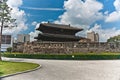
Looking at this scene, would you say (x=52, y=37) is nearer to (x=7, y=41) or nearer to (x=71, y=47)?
(x=71, y=47)

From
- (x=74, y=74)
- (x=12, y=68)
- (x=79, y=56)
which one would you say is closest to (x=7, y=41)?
(x=12, y=68)

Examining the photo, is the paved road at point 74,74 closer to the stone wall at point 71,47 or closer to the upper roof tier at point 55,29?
the stone wall at point 71,47

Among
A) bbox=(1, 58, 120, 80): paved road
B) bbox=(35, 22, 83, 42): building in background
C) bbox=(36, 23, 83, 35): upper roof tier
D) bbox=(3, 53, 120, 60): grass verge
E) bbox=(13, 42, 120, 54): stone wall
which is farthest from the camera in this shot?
bbox=(36, 23, 83, 35): upper roof tier

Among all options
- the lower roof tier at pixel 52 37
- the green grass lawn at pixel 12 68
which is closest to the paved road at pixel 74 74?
the green grass lawn at pixel 12 68

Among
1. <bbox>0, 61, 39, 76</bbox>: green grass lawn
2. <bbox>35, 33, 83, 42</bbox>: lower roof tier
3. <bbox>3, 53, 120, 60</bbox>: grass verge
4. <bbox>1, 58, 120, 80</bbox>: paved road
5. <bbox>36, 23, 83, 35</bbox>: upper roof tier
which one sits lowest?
<bbox>1, 58, 120, 80</bbox>: paved road

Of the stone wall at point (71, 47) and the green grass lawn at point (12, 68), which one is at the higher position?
the stone wall at point (71, 47)

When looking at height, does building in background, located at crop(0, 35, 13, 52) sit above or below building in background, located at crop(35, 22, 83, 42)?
below

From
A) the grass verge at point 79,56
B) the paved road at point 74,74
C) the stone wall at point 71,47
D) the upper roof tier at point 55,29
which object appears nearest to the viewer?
the paved road at point 74,74

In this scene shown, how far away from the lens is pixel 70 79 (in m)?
7.09

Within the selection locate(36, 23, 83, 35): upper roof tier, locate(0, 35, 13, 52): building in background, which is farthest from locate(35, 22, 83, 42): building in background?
locate(0, 35, 13, 52): building in background

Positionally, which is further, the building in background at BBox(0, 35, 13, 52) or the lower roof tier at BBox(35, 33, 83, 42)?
the lower roof tier at BBox(35, 33, 83, 42)

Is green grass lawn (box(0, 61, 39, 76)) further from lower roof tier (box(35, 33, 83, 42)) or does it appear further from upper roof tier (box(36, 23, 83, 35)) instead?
upper roof tier (box(36, 23, 83, 35))

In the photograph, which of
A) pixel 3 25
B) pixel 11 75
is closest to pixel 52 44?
pixel 3 25

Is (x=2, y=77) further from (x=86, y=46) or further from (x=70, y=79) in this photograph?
(x=86, y=46)
